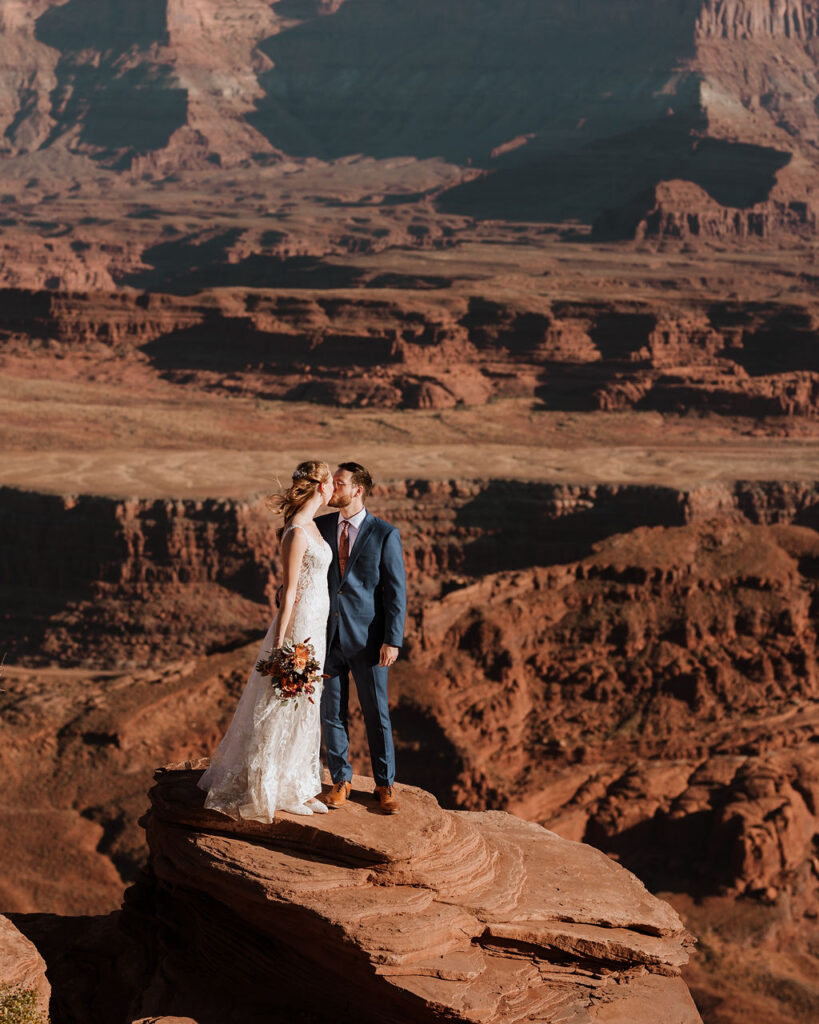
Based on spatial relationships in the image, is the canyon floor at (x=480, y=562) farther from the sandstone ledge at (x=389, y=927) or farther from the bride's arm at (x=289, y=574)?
the bride's arm at (x=289, y=574)

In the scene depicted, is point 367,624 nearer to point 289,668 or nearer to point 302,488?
point 289,668

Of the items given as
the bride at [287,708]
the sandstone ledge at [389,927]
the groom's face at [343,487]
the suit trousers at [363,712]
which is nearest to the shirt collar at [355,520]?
the groom's face at [343,487]

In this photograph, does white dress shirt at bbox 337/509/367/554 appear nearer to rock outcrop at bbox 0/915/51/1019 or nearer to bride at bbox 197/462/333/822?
bride at bbox 197/462/333/822

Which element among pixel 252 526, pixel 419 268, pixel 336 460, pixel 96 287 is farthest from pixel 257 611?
pixel 96 287

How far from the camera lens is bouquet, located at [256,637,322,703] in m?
12.5

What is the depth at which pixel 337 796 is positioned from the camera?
13305mm

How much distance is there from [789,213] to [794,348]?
59974mm

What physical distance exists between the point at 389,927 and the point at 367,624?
9.24 ft

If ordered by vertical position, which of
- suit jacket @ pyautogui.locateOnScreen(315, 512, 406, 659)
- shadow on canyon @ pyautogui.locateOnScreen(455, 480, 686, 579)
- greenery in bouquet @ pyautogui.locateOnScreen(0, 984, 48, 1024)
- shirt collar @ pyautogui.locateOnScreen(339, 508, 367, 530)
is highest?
shirt collar @ pyautogui.locateOnScreen(339, 508, 367, 530)

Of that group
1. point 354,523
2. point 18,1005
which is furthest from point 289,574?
point 18,1005

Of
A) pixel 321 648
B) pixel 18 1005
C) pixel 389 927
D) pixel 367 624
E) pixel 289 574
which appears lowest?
pixel 18 1005

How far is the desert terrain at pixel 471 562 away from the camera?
84.6 feet

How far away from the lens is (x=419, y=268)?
124375mm

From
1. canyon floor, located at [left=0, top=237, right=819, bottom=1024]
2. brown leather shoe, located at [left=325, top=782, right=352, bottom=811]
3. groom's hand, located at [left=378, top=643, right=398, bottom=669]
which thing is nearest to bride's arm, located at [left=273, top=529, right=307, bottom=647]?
groom's hand, located at [left=378, top=643, right=398, bottom=669]
